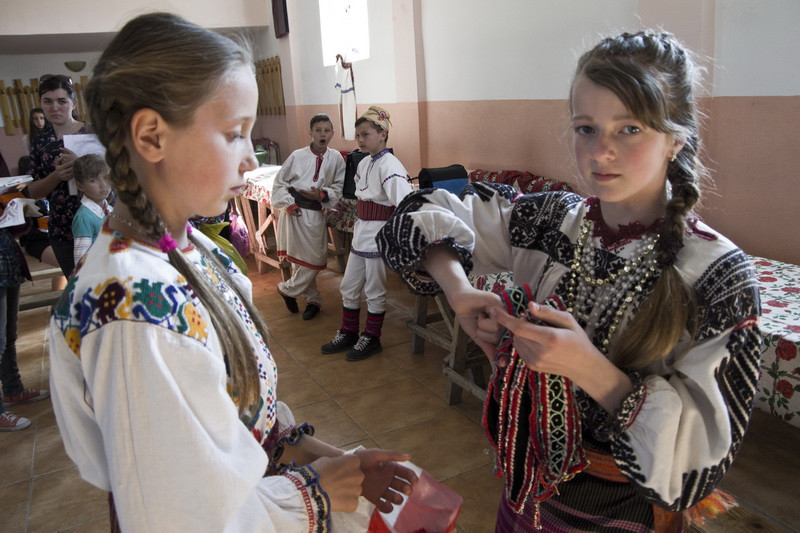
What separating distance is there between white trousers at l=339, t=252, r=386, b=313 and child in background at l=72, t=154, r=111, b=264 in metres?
1.54

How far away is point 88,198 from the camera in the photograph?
122 inches

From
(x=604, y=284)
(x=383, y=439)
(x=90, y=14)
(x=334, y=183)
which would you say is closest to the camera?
(x=604, y=284)

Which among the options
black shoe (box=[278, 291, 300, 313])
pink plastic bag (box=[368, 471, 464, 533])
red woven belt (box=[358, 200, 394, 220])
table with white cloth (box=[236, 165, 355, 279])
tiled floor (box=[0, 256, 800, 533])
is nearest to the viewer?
pink plastic bag (box=[368, 471, 464, 533])

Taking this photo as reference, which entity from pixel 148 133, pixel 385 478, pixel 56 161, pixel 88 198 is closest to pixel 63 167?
pixel 56 161

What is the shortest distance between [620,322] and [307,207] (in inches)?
148

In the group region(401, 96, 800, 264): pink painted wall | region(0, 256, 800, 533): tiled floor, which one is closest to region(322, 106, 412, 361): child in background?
region(0, 256, 800, 533): tiled floor

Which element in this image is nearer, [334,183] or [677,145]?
[677,145]

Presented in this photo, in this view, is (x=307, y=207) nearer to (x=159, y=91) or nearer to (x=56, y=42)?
(x=159, y=91)

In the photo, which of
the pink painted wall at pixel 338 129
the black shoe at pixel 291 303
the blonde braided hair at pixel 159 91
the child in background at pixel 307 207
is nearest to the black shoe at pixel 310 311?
the child in background at pixel 307 207

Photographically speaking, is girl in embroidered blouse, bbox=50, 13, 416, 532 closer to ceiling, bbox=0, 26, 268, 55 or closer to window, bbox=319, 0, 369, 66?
window, bbox=319, 0, 369, 66

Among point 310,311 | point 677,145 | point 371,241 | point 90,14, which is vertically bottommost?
point 310,311

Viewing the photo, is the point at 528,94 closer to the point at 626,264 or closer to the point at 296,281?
the point at 296,281

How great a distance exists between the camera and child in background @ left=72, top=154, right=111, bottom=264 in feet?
9.96

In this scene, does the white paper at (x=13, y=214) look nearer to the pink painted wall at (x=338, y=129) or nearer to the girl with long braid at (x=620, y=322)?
the girl with long braid at (x=620, y=322)
